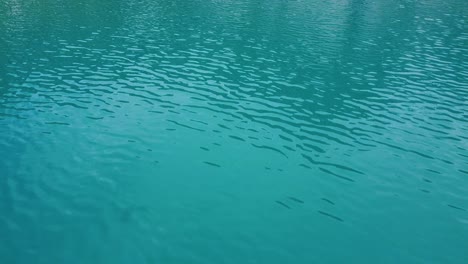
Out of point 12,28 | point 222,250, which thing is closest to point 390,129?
point 222,250

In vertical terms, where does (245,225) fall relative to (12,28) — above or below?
below

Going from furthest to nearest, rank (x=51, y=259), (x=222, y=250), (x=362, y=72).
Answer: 1. (x=362, y=72)
2. (x=222, y=250)
3. (x=51, y=259)

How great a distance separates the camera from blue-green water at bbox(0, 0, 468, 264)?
2250cm

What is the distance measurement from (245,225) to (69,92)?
92.5ft

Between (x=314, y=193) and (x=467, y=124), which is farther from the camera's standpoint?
(x=467, y=124)

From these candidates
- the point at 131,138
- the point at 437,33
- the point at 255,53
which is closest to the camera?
the point at 131,138

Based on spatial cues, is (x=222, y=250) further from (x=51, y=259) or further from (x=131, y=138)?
(x=131, y=138)

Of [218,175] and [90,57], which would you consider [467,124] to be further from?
[90,57]

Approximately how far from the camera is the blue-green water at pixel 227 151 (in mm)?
22500

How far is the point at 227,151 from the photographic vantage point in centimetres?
3247

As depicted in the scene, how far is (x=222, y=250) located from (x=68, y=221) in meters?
9.73

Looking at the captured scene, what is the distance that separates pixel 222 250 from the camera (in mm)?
21828

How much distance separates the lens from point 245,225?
23969 millimetres

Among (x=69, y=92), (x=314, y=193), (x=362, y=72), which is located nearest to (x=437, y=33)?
(x=362, y=72)
